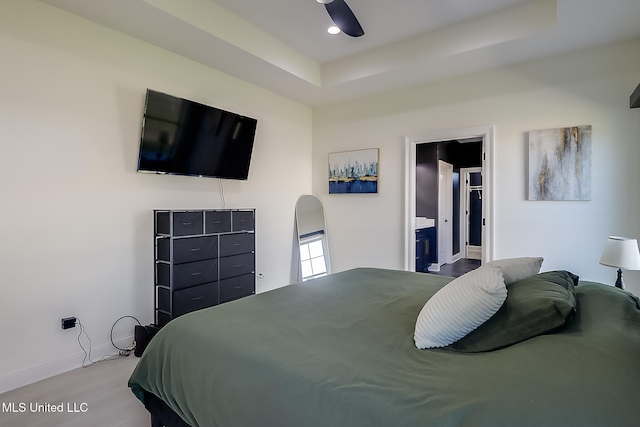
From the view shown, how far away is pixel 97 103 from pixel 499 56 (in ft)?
11.9

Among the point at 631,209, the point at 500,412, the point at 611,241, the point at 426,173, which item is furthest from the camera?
the point at 426,173

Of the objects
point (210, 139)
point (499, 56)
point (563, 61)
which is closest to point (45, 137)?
point (210, 139)

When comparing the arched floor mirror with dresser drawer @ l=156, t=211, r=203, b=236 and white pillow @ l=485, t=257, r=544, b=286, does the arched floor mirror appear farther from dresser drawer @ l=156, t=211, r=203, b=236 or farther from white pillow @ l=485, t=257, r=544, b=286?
white pillow @ l=485, t=257, r=544, b=286

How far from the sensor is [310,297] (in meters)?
1.92

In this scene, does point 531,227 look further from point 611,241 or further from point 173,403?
point 173,403

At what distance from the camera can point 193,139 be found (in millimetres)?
3229

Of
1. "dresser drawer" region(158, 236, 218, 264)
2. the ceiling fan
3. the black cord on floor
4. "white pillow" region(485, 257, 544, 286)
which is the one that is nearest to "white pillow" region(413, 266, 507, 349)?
"white pillow" region(485, 257, 544, 286)

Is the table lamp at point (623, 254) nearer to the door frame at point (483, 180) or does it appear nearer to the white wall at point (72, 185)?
the door frame at point (483, 180)

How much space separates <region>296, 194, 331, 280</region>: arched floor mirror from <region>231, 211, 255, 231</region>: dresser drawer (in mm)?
1096

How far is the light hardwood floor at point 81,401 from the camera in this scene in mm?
1929

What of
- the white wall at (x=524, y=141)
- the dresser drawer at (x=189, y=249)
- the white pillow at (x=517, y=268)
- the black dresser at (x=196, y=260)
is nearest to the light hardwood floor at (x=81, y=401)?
the black dresser at (x=196, y=260)

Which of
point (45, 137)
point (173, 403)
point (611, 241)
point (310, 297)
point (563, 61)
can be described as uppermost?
point (563, 61)

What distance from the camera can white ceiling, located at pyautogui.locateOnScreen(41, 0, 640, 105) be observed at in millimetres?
2584

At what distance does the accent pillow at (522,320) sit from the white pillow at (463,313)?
→ 0.14 ft
